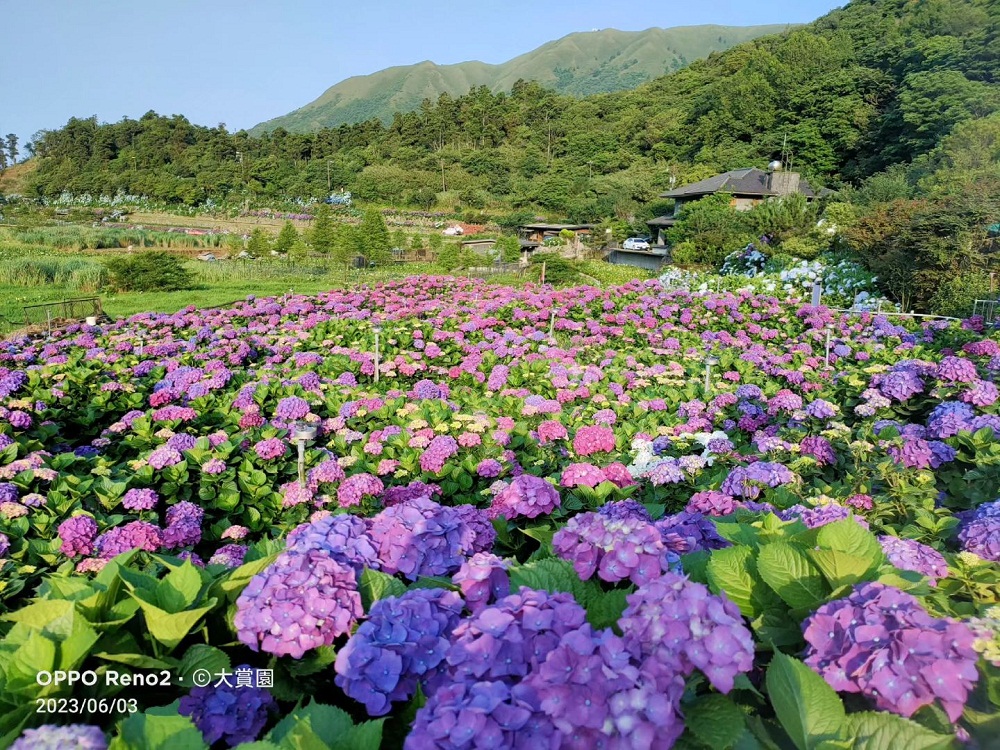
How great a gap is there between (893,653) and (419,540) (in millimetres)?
879

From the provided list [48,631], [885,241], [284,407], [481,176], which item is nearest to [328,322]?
[284,407]

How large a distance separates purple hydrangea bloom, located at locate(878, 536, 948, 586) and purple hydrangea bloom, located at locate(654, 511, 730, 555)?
1.18 feet

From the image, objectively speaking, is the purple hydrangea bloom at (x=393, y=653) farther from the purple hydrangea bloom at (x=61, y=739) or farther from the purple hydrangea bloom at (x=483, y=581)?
the purple hydrangea bloom at (x=61, y=739)

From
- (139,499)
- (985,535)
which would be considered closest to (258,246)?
(139,499)

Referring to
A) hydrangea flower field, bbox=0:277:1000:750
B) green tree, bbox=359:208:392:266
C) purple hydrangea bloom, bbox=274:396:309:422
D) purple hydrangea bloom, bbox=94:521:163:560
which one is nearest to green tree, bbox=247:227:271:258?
green tree, bbox=359:208:392:266

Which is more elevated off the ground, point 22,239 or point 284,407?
point 22,239

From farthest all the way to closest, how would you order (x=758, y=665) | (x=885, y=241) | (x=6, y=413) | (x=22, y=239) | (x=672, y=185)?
(x=672, y=185) → (x=22, y=239) → (x=885, y=241) → (x=6, y=413) → (x=758, y=665)

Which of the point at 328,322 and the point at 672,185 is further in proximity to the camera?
the point at 672,185

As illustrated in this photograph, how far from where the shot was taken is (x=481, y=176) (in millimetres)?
59750

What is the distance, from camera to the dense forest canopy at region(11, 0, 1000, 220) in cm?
3603

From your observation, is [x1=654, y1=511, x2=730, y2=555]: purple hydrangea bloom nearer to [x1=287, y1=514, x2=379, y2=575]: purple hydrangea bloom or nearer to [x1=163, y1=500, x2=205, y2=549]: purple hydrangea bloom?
[x1=287, y1=514, x2=379, y2=575]: purple hydrangea bloom

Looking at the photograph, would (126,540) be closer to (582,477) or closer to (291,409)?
(582,477)

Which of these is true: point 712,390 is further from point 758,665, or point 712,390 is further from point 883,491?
point 758,665

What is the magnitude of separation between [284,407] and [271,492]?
102 cm
